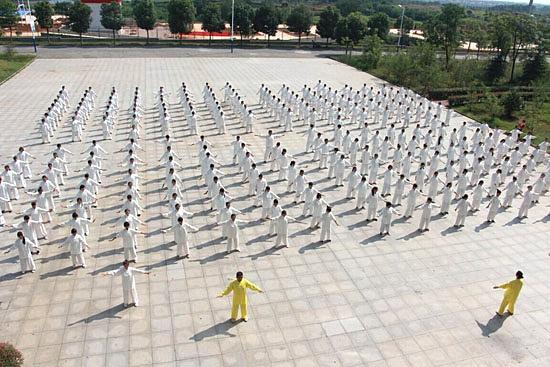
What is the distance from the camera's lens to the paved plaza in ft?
26.9

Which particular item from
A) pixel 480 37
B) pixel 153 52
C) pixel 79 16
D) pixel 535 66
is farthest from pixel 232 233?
pixel 79 16

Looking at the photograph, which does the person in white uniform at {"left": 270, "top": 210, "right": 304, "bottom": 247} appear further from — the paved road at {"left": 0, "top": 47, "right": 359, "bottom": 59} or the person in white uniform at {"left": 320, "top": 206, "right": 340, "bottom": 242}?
the paved road at {"left": 0, "top": 47, "right": 359, "bottom": 59}

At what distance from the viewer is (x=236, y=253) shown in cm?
1089

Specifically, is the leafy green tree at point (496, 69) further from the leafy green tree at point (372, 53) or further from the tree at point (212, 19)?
the tree at point (212, 19)

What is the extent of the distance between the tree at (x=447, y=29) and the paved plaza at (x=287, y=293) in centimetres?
2051

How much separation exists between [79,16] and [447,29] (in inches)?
1095

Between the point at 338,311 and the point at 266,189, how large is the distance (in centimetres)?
369

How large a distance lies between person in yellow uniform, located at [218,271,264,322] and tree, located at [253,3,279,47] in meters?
36.0

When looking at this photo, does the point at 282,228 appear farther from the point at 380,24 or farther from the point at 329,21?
the point at 380,24

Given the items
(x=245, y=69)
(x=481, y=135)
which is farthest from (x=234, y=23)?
(x=481, y=135)

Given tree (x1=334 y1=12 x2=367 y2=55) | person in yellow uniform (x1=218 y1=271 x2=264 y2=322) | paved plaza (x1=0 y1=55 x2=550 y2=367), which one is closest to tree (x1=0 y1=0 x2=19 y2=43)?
tree (x1=334 y1=12 x2=367 y2=55)

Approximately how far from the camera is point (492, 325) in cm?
905

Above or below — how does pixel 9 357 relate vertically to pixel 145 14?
below

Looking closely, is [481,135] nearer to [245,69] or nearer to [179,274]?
[179,274]
